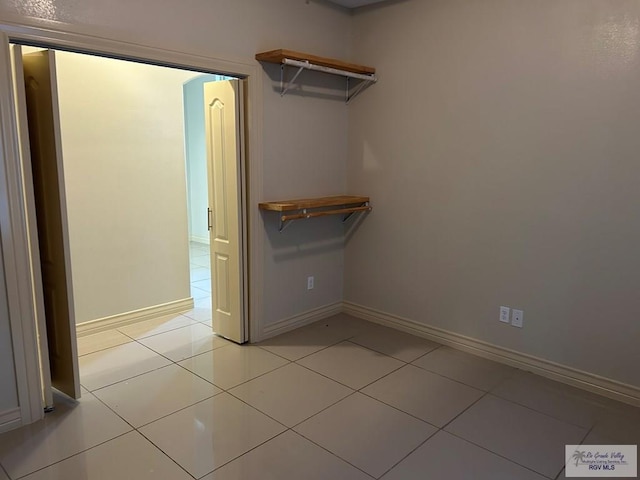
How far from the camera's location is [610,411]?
2641 millimetres

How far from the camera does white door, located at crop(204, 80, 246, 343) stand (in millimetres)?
3273

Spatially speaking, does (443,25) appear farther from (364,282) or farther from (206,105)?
(364,282)

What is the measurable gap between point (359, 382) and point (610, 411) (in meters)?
1.43

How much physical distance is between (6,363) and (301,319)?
2.10 metres

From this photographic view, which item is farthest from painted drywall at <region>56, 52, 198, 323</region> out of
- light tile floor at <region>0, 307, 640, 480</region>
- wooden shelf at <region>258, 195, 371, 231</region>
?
wooden shelf at <region>258, 195, 371, 231</region>

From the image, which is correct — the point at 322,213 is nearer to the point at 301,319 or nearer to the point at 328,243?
the point at 328,243

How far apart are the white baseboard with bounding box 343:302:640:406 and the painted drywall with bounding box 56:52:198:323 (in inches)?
71.7

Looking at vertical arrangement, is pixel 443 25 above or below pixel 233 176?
above

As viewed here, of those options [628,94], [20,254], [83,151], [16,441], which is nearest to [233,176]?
[83,151]

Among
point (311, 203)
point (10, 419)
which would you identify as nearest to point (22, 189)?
point (10, 419)
